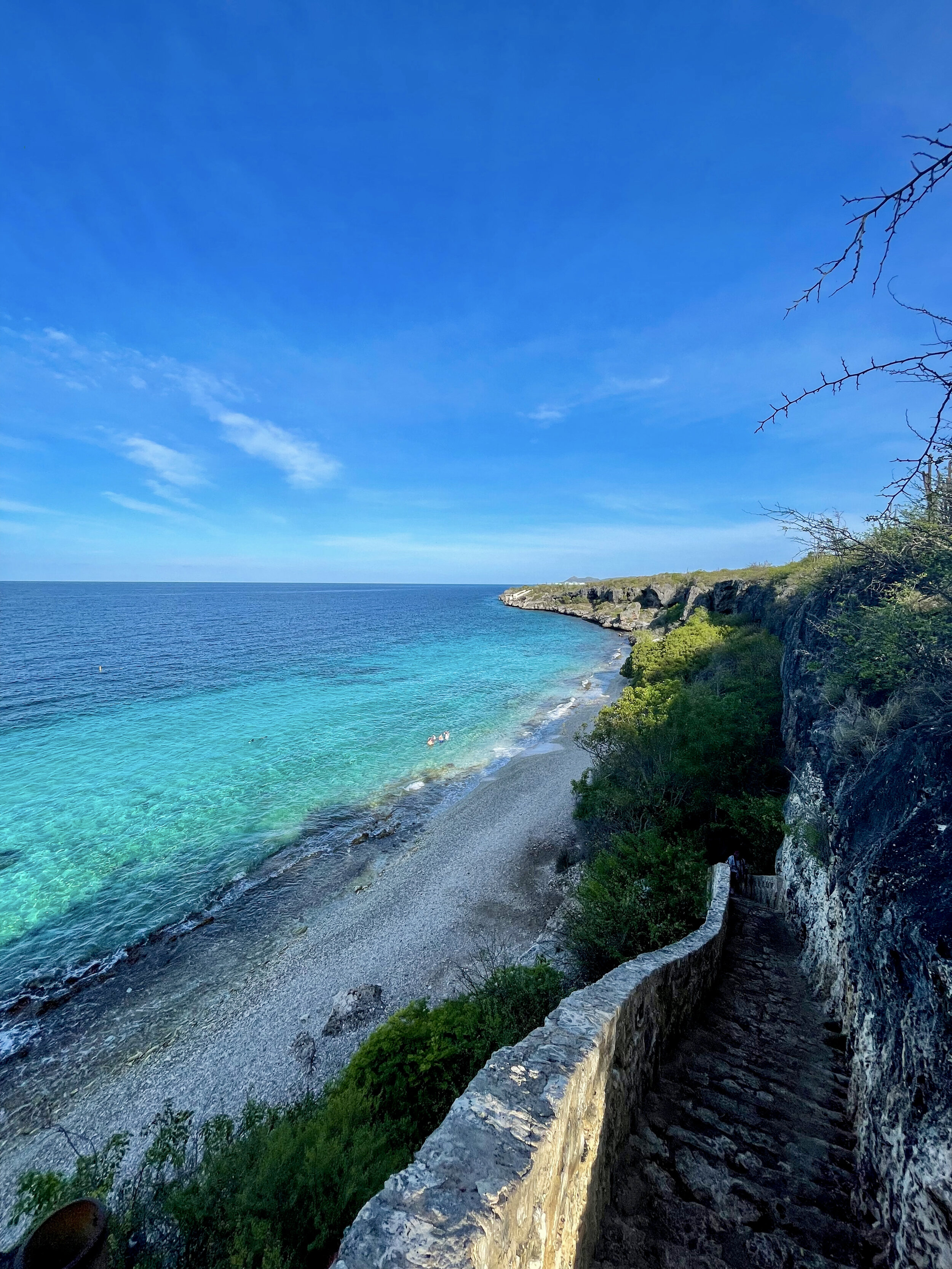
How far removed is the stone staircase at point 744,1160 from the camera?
153 inches

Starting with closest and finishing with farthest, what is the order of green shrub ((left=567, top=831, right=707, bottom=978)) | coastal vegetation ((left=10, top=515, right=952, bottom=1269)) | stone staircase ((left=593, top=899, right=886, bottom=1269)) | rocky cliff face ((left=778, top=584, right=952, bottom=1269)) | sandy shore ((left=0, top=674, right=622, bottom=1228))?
rocky cliff face ((left=778, top=584, right=952, bottom=1269)) → stone staircase ((left=593, top=899, right=886, bottom=1269)) → coastal vegetation ((left=10, top=515, right=952, bottom=1269)) → green shrub ((left=567, top=831, right=707, bottom=978)) → sandy shore ((left=0, top=674, right=622, bottom=1228))

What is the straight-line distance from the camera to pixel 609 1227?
4.17 metres

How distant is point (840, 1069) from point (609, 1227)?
3.42 metres

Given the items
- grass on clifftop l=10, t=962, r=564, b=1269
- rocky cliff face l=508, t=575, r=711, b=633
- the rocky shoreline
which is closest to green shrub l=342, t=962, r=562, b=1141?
grass on clifftop l=10, t=962, r=564, b=1269

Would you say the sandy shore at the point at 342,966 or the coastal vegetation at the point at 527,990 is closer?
the coastal vegetation at the point at 527,990

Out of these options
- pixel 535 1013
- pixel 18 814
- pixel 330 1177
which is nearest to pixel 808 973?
pixel 535 1013

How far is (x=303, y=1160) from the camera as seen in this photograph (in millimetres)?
6406

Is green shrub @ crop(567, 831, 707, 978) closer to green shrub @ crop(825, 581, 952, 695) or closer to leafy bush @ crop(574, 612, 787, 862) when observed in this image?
leafy bush @ crop(574, 612, 787, 862)

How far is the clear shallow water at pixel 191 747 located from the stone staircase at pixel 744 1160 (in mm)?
17310

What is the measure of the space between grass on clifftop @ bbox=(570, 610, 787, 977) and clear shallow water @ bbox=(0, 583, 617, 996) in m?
12.6

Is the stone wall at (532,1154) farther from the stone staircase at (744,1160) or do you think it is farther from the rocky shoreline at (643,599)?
the rocky shoreline at (643,599)

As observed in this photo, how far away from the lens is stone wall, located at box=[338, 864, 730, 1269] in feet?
8.77

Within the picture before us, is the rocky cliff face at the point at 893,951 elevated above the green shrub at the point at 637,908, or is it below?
above

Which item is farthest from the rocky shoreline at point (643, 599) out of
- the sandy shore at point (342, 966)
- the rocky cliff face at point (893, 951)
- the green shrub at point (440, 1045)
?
the green shrub at point (440, 1045)
